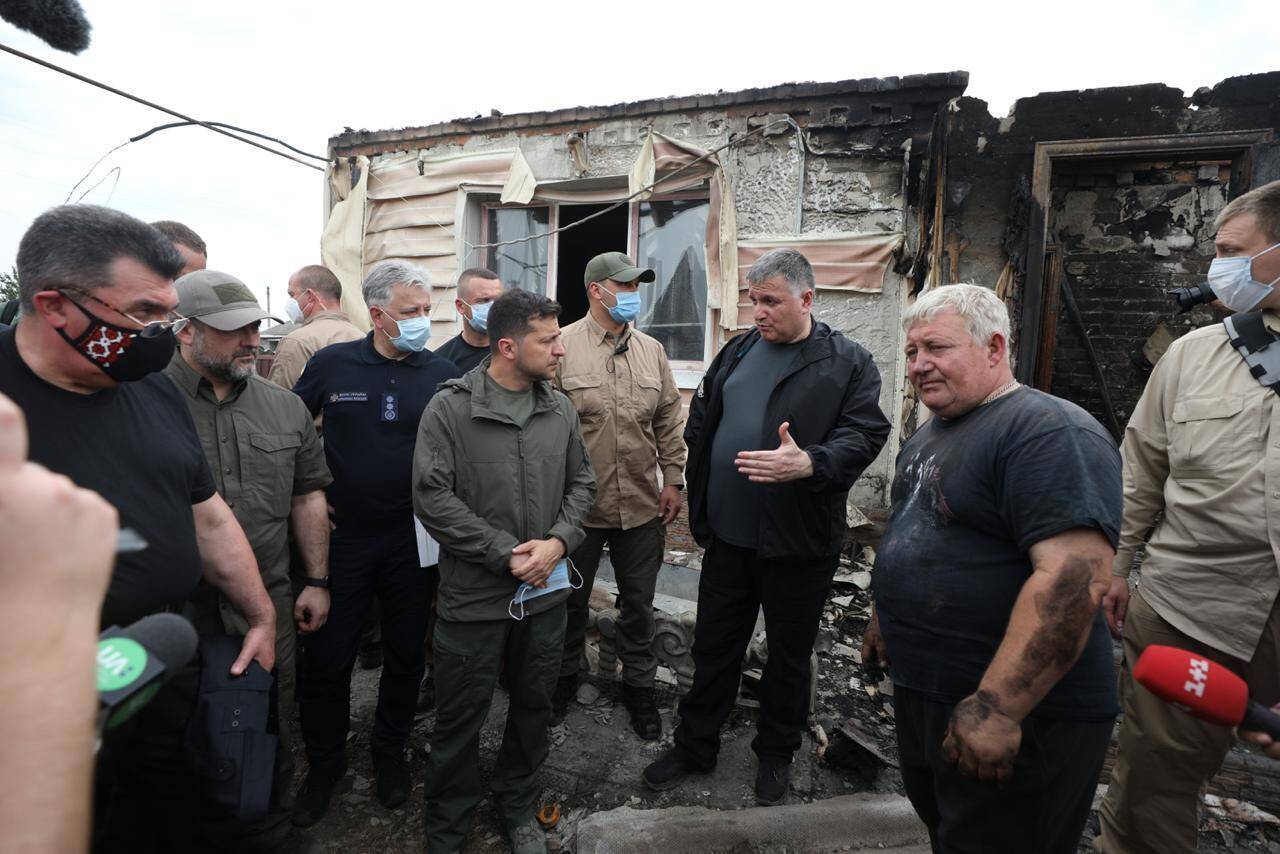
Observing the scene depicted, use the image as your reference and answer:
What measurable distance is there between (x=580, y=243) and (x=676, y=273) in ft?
5.90

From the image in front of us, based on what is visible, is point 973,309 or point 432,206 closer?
point 973,309

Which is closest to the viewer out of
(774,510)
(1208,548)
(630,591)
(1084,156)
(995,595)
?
(995,595)

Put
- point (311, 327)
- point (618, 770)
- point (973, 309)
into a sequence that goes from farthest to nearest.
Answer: point (311, 327) → point (618, 770) → point (973, 309)

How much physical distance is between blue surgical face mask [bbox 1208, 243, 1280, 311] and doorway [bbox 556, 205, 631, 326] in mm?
4763

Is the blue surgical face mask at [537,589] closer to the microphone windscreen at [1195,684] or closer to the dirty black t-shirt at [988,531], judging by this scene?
the dirty black t-shirt at [988,531]

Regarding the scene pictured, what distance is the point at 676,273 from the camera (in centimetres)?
618

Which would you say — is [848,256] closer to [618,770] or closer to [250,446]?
[618,770]

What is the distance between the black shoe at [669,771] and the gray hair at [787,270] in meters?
2.18

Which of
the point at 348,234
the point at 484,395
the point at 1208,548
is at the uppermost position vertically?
the point at 348,234

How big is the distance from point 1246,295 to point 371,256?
711 centimetres

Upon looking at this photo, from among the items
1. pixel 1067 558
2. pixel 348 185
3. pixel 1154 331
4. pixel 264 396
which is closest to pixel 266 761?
pixel 264 396

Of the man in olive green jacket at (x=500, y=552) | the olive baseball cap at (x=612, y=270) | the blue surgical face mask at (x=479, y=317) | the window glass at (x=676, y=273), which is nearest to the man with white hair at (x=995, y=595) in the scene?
the man in olive green jacket at (x=500, y=552)

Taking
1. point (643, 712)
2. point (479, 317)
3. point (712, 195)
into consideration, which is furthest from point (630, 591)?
point (712, 195)

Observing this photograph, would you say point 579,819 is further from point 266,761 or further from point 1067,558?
point 1067,558
